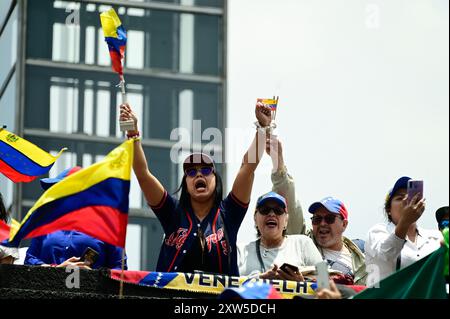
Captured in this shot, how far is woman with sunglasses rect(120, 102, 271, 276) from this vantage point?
44.7ft

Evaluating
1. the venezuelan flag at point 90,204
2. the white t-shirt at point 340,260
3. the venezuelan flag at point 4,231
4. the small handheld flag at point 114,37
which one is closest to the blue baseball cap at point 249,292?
the venezuelan flag at point 90,204

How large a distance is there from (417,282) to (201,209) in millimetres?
2521

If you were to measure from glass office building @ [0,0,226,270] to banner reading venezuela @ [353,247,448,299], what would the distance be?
34.5 metres

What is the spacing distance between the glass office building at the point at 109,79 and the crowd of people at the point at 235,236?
3201 centimetres

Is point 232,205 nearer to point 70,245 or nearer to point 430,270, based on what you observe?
point 70,245

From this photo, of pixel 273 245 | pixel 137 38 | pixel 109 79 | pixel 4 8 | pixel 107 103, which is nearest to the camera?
pixel 273 245

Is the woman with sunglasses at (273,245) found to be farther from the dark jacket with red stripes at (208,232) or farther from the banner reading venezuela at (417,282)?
the banner reading venezuela at (417,282)

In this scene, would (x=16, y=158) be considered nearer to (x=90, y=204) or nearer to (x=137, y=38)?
(x=90, y=204)

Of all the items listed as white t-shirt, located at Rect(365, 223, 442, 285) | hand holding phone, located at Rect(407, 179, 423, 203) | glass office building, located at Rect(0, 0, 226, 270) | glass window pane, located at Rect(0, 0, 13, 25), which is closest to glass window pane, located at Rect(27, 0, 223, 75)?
glass office building, located at Rect(0, 0, 226, 270)

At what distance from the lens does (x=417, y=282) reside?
12.0m

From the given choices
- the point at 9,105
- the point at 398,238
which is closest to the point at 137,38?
the point at 9,105

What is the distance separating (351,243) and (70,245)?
260 cm
